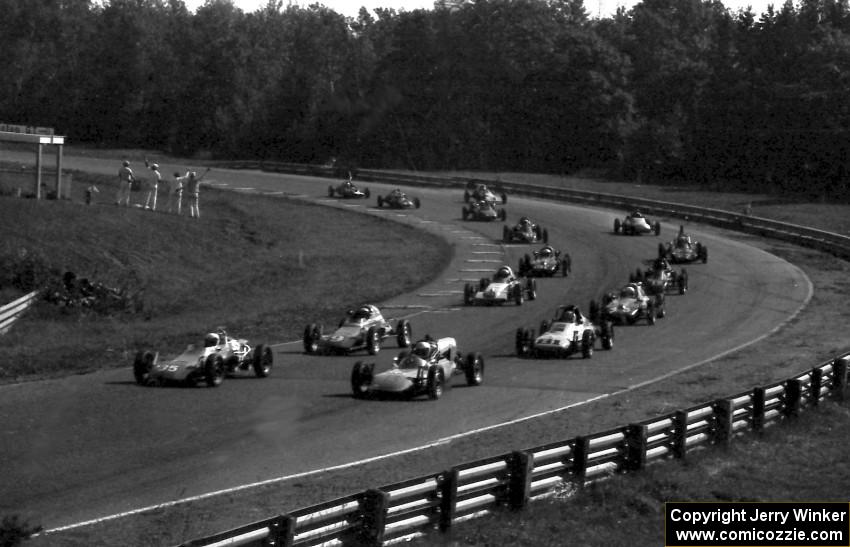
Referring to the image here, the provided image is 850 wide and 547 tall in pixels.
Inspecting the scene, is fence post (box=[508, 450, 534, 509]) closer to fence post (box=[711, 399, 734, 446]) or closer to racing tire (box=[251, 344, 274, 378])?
fence post (box=[711, 399, 734, 446])

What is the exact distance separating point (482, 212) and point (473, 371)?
126ft

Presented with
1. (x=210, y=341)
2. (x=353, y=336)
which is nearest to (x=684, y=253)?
(x=353, y=336)

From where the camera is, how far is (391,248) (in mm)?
55062

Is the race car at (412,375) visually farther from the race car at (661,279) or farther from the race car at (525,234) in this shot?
the race car at (525,234)

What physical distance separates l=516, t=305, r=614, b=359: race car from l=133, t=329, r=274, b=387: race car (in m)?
7.13

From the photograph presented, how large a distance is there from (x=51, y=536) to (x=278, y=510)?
2.85 metres

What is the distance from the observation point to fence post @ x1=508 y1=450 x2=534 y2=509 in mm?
15336

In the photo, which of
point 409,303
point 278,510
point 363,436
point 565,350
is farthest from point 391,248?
point 278,510

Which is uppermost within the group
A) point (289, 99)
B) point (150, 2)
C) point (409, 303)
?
point (150, 2)

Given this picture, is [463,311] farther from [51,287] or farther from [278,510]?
[278,510]

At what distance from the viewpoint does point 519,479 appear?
15.4m

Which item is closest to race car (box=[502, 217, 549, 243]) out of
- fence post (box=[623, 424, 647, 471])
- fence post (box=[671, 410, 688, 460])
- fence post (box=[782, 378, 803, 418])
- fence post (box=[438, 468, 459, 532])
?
fence post (box=[782, 378, 803, 418])

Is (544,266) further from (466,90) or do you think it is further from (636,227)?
(466,90)

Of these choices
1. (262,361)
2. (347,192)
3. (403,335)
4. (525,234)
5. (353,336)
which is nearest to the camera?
(262,361)
